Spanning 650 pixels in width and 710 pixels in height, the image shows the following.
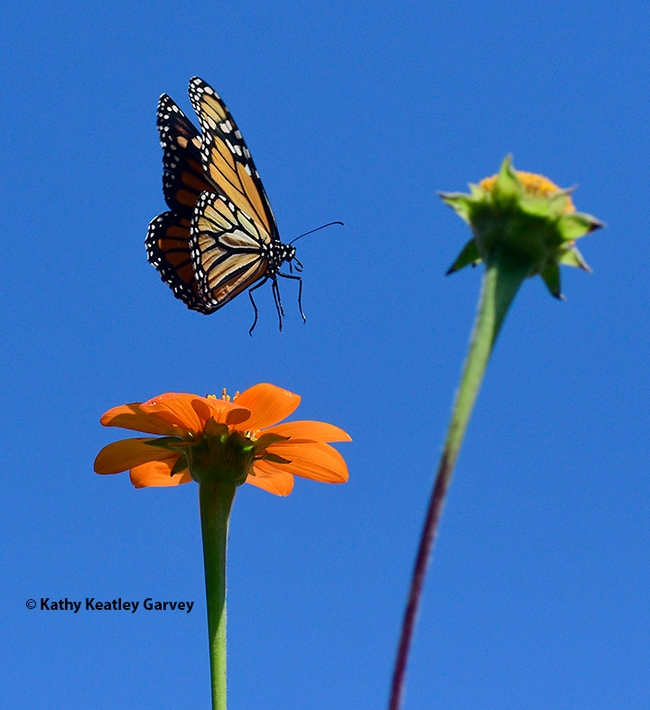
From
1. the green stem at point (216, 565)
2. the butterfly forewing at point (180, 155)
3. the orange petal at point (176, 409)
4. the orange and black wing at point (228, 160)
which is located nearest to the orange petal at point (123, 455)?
the orange petal at point (176, 409)

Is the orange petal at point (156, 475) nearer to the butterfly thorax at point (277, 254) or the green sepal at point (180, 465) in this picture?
the green sepal at point (180, 465)

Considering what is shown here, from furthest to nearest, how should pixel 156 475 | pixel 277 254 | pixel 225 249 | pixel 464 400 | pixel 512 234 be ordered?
1. pixel 277 254
2. pixel 225 249
3. pixel 156 475
4. pixel 512 234
5. pixel 464 400

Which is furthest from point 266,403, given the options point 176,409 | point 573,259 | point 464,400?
point 464,400

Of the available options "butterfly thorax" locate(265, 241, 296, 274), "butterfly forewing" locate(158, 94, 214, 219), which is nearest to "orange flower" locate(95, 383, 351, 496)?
"butterfly forewing" locate(158, 94, 214, 219)

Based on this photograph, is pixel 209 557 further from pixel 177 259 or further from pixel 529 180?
pixel 177 259

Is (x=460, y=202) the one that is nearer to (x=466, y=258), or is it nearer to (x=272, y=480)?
(x=466, y=258)

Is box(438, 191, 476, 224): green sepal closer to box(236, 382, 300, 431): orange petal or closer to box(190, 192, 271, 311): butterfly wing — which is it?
box(236, 382, 300, 431): orange petal
